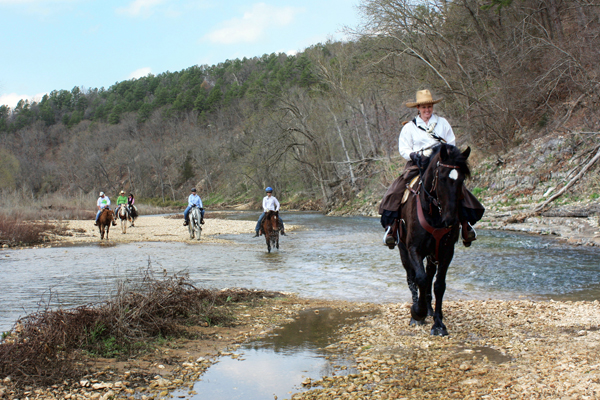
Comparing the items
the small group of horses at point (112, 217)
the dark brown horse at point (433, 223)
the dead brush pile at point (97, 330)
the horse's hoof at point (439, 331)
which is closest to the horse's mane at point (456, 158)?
the dark brown horse at point (433, 223)

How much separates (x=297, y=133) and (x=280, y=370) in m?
40.0

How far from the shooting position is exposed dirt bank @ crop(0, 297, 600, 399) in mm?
4215

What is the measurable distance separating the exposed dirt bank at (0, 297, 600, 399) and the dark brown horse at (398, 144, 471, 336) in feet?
1.49

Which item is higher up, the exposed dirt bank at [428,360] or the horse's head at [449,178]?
the horse's head at [449,178]

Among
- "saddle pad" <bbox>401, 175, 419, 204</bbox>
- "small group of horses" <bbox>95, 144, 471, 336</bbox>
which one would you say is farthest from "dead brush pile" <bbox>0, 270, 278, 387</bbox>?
"saddle pad" <bbox>401, 175, 419, 204</bbox>

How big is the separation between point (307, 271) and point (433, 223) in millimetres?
6911

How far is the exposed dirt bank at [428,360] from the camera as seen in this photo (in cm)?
421

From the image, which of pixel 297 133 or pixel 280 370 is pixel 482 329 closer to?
pixel 280 370

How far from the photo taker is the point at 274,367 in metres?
5.17

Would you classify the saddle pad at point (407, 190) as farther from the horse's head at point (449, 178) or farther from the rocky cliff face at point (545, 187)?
the rocky cliff face at point (545, 187)

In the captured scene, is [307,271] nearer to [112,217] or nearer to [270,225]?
[270,225]

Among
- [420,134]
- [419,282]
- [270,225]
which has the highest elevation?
[420,134]

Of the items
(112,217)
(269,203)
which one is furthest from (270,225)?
(112,217)

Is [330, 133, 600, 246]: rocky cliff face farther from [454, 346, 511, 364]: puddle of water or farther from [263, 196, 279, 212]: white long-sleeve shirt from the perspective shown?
[454, 346, 511, 364]: puddle of water
